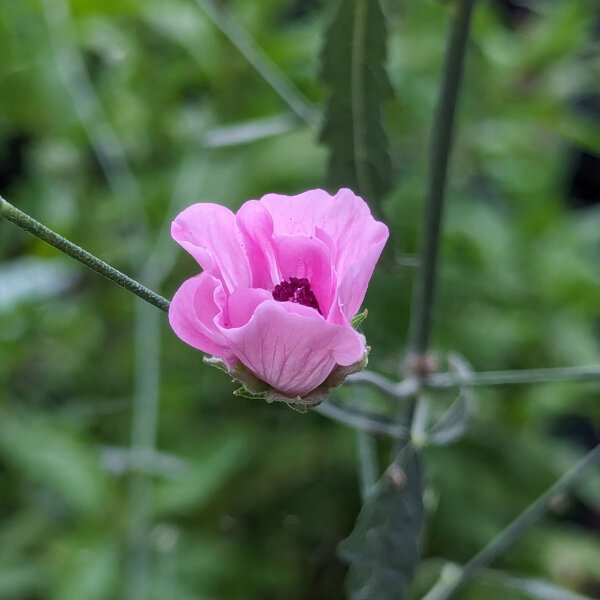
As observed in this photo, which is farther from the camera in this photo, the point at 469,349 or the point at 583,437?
the point at 583,437

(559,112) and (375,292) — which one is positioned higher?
(559,112)

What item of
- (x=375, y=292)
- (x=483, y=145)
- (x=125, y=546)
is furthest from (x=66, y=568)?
(x=483, y=145)

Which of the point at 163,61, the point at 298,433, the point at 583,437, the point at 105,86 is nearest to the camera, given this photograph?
the point at 298,433

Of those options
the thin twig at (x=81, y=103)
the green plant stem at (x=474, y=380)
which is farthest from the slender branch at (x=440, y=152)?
the thin twig at (x=81, y=103)

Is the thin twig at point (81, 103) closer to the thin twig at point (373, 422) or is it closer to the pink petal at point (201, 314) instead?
the thin twig at point (373, 422)

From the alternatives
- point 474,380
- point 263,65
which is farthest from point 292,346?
point 263,65

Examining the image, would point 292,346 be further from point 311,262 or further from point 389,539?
point 389,539

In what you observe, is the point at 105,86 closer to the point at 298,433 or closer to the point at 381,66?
the point at 298,433
